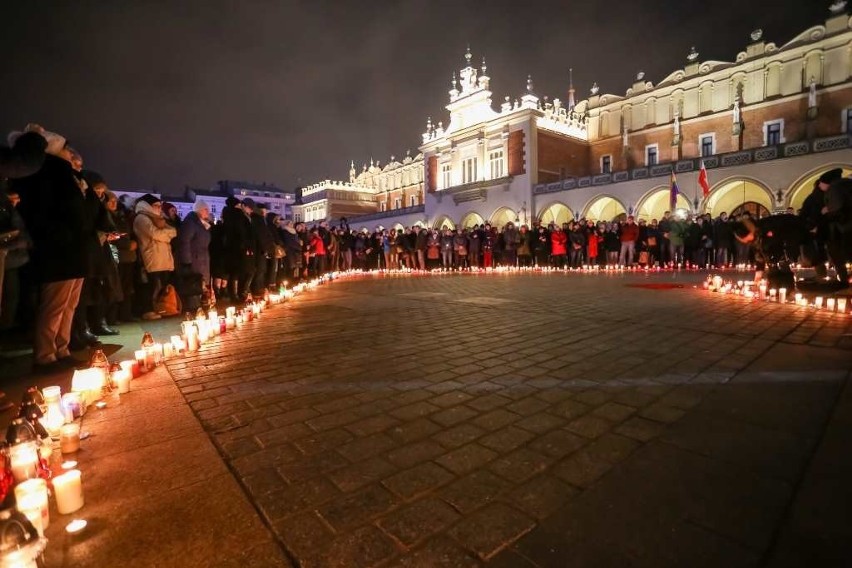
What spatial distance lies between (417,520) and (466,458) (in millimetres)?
521

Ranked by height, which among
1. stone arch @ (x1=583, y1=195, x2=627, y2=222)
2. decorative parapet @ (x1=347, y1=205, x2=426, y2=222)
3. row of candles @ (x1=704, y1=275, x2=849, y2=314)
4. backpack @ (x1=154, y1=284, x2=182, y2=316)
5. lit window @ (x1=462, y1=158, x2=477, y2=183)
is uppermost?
lit window @ (x1=462, y1=158, x2=477, y2=183)

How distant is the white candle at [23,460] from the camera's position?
1836 mm

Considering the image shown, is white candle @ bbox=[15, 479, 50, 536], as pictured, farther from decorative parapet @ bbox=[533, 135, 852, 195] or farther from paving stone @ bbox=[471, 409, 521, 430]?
decorative parapet @ bbox=[533, 135, 852, 195]

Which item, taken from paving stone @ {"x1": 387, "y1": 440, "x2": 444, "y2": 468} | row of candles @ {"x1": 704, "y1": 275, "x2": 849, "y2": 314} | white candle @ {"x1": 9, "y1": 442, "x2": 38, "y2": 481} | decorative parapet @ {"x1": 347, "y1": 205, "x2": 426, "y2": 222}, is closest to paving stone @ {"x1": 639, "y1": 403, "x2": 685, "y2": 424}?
paving stone @ {"x1": 387, "y1": 440, "x2": 444, "y2": 468}

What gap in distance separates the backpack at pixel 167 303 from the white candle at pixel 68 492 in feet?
19.6

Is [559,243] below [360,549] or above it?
above

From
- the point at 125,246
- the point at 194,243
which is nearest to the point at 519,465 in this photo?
the point at 125,246

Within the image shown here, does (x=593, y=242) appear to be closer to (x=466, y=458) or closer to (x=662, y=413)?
(x=662, y=413)

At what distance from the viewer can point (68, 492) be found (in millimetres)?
1740

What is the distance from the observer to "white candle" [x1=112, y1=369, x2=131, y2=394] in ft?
10.5

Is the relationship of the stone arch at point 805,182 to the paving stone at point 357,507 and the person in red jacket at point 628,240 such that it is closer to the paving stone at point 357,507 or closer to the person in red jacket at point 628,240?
the person in red jacket at point 628,240

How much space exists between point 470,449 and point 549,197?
1286 inches

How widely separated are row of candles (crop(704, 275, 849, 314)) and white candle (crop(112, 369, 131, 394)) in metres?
8.12

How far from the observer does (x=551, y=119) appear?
3716 cm
